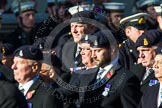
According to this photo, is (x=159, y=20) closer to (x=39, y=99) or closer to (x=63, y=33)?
(x=63, y=33)

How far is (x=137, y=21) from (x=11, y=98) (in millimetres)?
2871

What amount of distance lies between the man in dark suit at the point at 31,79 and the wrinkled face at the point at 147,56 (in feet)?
3.43

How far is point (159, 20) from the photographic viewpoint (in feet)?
35.9

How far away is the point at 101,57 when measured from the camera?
902 cm

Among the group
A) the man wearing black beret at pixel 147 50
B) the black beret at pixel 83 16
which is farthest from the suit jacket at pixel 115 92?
the black beret at pixel 83 16

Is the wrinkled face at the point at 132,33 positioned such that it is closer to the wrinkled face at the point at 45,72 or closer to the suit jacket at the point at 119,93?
the suit jacket at the point at 119,93

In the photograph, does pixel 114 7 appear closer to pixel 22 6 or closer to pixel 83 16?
pixel 22 6

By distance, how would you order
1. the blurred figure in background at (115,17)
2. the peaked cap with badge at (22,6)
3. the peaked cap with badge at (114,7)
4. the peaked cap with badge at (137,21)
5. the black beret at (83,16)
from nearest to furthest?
1. the black beret at (83,16)
2. the peaked cap with badge at (137,21)
3. the blurred figure in background at (115,17)
4. the peaked cap with badge at (114,7)
5. the peaked cap with badge at (22,6)

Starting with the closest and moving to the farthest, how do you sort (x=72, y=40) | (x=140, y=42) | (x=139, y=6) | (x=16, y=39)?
(x=140, y=42) < (x=72, y=40) < (x=16, y=39) < (x=139, y=6)

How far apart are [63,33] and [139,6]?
1755mm

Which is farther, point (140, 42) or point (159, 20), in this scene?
point (159, 20)

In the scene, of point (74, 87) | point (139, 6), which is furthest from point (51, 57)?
point (139, 6)

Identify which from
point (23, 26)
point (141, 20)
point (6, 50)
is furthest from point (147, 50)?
point (23, 26)

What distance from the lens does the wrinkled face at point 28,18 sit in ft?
38.2
